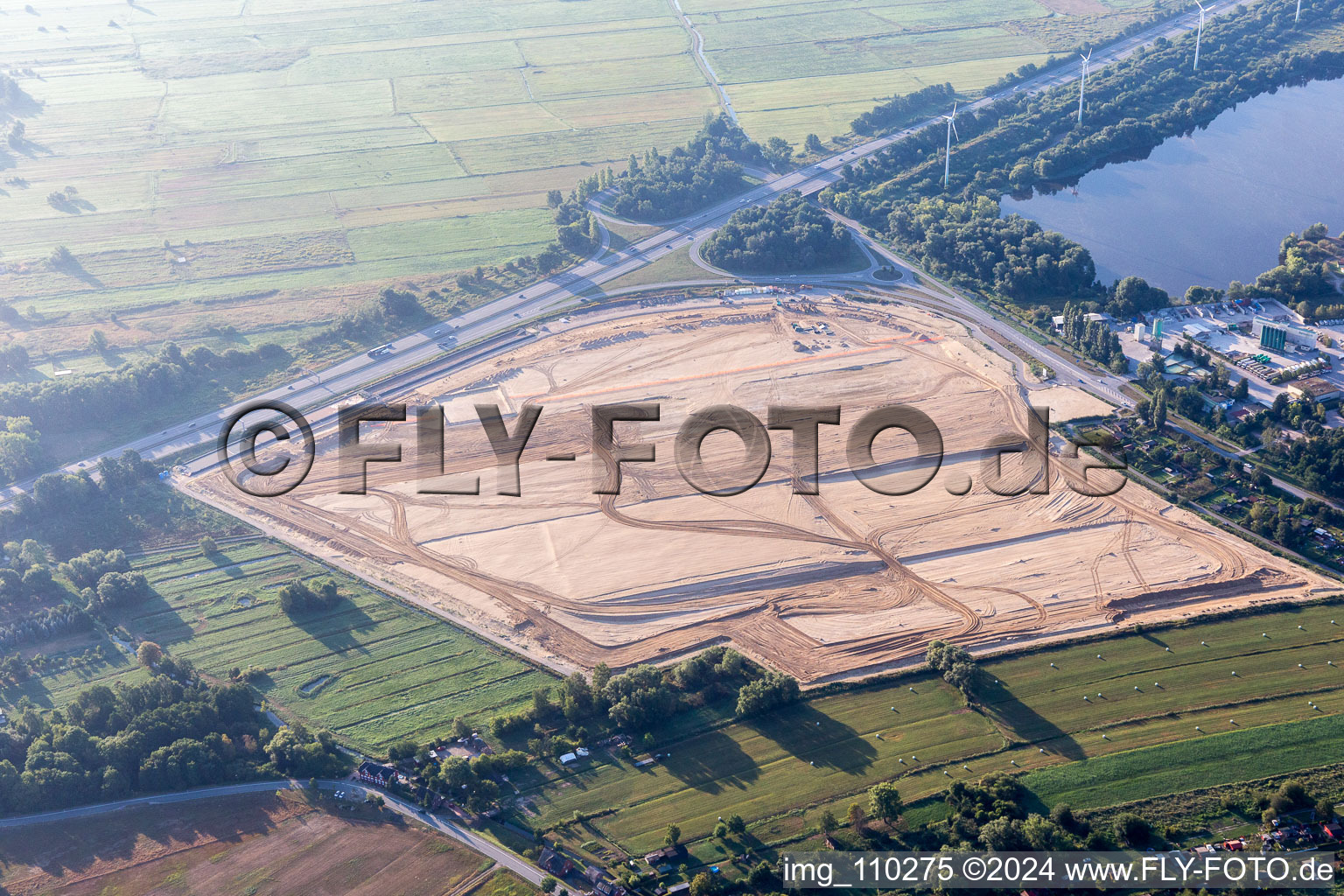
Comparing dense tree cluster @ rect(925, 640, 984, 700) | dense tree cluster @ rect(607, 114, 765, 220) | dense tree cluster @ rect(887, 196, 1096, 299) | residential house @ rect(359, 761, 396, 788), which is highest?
dense tree cluster @ rect(607, 114, 765, 220)

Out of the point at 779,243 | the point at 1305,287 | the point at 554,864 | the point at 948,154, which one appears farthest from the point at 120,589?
the point at 1305,287

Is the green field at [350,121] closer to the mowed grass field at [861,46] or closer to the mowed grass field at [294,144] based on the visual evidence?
the mowed grass field at [294,144]

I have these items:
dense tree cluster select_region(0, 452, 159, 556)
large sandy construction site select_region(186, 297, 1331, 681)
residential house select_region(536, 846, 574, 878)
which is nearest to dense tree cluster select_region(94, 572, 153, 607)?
dense tree cluster select_region(0, 452, 159, 556)

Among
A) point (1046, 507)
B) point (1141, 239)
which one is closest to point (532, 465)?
point (1046, 507)

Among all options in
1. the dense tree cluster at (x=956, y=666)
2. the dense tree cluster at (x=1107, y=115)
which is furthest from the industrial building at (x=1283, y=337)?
the dense tree cluster at (x=956, y=666)

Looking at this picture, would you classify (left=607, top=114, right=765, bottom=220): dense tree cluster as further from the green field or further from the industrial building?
the industrial building

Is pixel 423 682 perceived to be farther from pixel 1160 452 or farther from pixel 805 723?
pixel 1160 452
